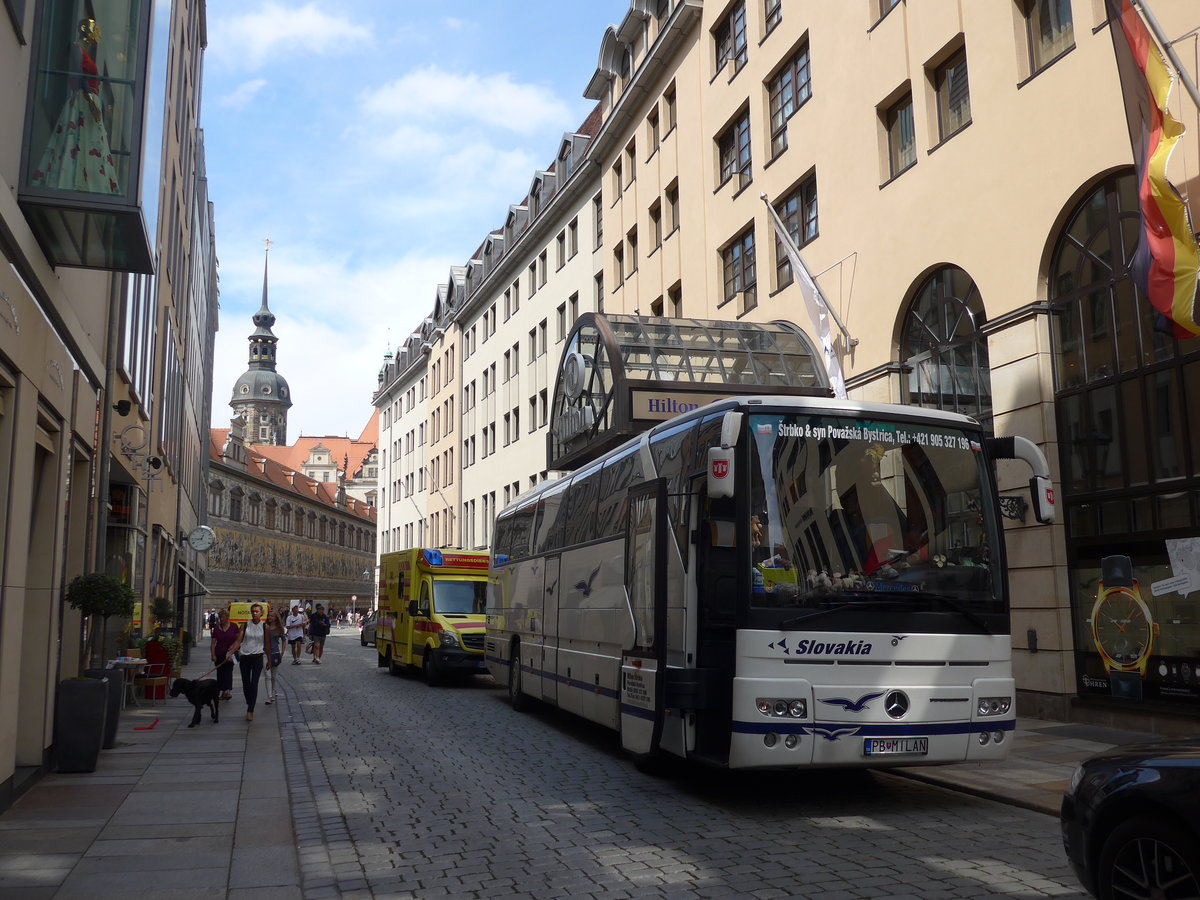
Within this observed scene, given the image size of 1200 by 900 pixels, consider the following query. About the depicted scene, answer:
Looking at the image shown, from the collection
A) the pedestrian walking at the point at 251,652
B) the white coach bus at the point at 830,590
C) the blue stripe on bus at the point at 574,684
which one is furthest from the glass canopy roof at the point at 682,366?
the white coach bus at the point at 830,590

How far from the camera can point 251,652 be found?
16250 millimetres

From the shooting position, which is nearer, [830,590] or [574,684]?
[830,590]

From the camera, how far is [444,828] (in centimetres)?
810

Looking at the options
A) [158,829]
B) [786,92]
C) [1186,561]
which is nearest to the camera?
[158,829]

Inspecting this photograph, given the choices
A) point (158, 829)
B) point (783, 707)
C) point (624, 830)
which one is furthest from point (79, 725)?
point (783, 707)

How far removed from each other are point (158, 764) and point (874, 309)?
1340 centimetres

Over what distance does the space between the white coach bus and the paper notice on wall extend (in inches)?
171

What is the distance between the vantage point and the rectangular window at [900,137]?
18766mm

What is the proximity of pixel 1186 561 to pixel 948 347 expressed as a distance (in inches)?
228

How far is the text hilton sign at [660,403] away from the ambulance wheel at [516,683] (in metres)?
5.47

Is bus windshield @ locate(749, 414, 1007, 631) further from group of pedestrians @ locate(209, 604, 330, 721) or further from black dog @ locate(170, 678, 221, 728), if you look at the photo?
group of pedestrians @ locate(209, 604, 330, 721)

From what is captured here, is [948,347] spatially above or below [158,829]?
above

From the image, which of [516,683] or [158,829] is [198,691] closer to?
[516,683]

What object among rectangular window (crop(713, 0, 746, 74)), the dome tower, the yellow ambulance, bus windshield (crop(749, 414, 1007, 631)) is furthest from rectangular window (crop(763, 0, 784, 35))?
the dome tower
